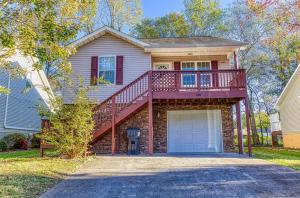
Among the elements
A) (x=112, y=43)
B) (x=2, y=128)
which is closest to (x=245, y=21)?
(x=112, y=43)

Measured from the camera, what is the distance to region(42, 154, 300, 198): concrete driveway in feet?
17.4

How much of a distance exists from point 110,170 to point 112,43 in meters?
8.07

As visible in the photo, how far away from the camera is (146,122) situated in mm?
12945

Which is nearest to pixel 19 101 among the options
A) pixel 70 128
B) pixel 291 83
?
pixel 70 128

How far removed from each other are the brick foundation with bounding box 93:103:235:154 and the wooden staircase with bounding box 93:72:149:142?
961 mm

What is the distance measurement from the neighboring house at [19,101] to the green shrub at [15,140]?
1.65ft

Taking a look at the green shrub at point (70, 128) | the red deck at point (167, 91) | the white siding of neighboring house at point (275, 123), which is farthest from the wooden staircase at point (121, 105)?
the white siding of neighboring house at point (275, 123)

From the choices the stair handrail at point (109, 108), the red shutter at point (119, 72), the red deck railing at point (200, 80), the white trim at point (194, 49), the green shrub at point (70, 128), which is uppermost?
the white trim at point (194, 49)

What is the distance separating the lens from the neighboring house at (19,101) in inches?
589

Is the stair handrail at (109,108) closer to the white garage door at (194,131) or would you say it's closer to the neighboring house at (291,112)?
the white garage door at (194,131)

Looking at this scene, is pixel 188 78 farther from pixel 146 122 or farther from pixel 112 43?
pixel 112 43

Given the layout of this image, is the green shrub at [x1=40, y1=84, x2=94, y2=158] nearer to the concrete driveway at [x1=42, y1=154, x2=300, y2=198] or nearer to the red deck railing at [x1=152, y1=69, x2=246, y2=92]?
the concrete driveway at [x1=42, y1=154, x2=300, y2=198]

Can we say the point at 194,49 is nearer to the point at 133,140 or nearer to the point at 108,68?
the point at 108,68

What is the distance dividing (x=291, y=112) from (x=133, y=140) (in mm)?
13521
